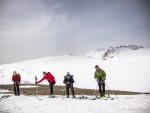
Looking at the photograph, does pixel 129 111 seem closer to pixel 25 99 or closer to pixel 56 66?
pixel 25 99

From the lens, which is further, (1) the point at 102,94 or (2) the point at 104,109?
(1) the point at 102,94

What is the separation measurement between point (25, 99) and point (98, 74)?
5.26m

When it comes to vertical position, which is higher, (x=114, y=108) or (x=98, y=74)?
(x=98, y=74)

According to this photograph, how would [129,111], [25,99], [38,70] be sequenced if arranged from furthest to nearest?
[38,70] < [25,99] < [129,111]

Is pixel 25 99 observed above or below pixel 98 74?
below

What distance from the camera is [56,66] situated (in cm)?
9300

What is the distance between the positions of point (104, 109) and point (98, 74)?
18.9ft

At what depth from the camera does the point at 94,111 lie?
49.2 feet

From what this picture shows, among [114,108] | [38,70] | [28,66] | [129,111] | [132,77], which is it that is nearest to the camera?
[129,111]

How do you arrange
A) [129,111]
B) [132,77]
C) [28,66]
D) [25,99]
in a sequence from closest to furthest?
[129,111] < [25,99] < [132,77] < [28,66]

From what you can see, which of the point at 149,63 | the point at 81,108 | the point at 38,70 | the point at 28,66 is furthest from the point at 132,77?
the point at 81,108

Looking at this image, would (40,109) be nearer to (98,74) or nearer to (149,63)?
(98,74)

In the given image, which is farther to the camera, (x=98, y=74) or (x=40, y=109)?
(x=98, y=74)

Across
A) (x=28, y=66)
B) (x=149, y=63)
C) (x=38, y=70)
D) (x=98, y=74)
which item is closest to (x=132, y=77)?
(x=149, y=63)
